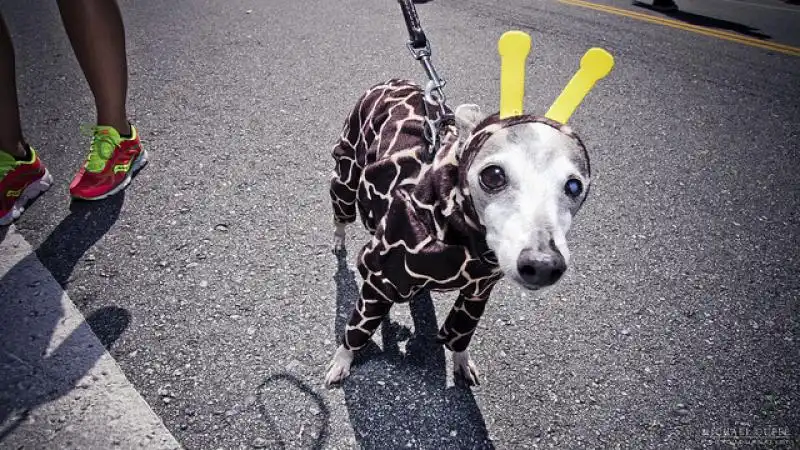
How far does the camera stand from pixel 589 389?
6.73ft

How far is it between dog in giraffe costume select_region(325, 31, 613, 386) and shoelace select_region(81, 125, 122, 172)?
1803 millimetres

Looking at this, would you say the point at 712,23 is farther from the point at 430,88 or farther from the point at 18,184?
the point at 18,184

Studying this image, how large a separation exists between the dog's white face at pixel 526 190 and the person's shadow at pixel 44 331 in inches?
73.1

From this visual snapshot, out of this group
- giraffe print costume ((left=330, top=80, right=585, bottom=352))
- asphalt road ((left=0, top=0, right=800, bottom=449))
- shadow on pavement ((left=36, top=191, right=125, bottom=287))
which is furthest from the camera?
shadow on pavement ((left=36, top=191, right=125, bottom=287))

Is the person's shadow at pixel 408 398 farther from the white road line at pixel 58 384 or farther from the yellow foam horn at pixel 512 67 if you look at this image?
the yellow foam horn at pixel 512 67

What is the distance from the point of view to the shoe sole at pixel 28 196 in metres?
2.48

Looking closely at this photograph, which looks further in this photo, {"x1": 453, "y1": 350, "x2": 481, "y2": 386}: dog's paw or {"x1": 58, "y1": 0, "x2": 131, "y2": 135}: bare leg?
{"x1": 58, "y1": 0, "x2": 131, "y2": 135}: bare leg

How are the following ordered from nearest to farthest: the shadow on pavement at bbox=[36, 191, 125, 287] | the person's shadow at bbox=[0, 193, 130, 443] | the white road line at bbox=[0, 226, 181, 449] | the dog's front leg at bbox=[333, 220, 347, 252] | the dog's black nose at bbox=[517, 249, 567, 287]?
the dog's black nose at bbox=[517, 249, 567, 287]
the white road line at bbox=[0, 226, 181, 449]
the person's shadow at bbox=[0, 193, 130, 443]
the shadow on pavement at bbox=[36, 191, 125, 287]
the dog's front leg at bbox=[333, 220, 347, 252]

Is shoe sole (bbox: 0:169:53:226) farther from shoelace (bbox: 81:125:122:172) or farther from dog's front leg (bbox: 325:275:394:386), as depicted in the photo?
dog's front leg (bbox: 325:275:394:386)

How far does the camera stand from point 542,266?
1166 millimetres

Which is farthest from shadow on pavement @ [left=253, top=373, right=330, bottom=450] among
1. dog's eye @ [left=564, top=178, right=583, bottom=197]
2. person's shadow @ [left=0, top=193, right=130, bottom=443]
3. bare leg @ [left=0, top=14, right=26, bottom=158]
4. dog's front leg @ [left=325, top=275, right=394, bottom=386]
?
bare leg @ [left=0, top=14, right=26, bottom=158]

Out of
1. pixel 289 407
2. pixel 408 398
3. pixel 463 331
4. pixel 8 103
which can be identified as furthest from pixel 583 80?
pixel 8 103

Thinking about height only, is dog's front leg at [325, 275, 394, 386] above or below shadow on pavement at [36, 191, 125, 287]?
above

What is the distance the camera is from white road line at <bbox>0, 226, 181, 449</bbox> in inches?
64.8
